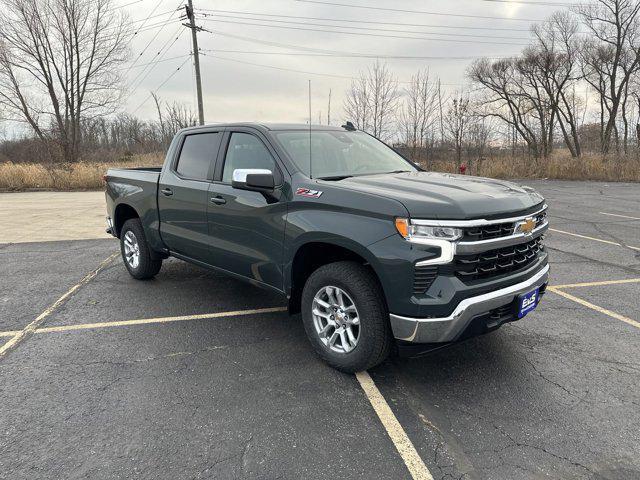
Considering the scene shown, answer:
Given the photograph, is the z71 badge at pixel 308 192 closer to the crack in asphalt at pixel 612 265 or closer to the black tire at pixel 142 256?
the black tire at pixel 142 256

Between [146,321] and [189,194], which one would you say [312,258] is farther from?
[146,321]

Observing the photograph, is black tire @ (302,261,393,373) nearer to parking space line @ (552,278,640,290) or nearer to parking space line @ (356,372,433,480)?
parking space line @ (356,372,433,480)

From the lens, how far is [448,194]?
9.75 feet

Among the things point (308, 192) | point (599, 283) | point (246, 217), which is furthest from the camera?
point (599, 283)

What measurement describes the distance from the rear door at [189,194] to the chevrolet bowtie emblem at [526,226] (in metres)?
2.81

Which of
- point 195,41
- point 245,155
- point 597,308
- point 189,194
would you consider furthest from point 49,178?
point 597,308

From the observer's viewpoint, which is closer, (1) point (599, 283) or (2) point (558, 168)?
(1) point (599, 283)

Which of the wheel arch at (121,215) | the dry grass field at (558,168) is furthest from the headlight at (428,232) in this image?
the dry grass field at (558,168)

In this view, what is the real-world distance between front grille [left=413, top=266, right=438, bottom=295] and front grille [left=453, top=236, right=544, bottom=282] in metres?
0.15

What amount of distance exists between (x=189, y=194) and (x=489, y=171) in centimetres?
2366

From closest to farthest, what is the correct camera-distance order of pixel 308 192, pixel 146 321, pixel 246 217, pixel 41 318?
pixel 308 192 → pixel 246 217 → pixel 146 321 → pixel 41 318

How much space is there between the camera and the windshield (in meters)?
3.76

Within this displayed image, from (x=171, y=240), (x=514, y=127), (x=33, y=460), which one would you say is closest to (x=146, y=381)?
(x=33, y=460)

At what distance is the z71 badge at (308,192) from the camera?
10.8 feet
